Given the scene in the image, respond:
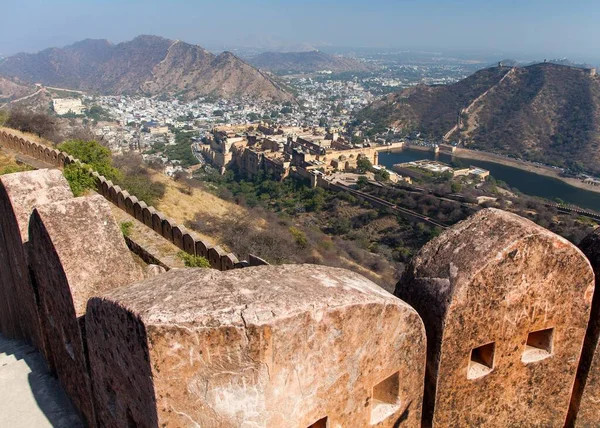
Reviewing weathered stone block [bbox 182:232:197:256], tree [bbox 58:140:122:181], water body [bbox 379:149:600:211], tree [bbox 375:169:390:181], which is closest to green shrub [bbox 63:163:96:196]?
tree [bbox 58:140:122:181]

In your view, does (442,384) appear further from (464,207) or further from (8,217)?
(464,207)

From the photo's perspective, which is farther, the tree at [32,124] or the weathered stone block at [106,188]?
the tree at [32,124]

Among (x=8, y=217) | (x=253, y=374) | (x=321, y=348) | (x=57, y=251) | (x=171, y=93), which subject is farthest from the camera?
(x=171, y=93)

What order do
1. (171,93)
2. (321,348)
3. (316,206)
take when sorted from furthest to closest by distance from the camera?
(171,93)
(316,206)
(321,348)

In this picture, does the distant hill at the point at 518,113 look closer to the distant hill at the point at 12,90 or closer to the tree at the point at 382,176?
the tree at the point at 382,176

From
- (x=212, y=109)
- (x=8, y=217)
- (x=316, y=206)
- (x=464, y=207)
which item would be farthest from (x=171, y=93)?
(x=8, y=217)

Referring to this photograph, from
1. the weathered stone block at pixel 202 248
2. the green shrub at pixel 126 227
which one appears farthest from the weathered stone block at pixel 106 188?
the weathered stone block at pixel 202 248

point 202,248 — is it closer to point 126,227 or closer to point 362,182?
point 126,227
